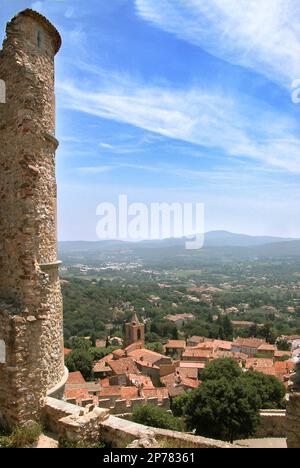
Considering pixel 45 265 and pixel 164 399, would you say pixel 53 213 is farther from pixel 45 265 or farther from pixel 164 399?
pixel 164 399

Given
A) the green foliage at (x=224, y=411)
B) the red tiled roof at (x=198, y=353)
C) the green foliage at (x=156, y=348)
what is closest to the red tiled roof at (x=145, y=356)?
the red tiled roof at (x=198, y=353)

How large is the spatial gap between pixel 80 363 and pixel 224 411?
2419 cm

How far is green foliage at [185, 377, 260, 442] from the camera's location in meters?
22.1

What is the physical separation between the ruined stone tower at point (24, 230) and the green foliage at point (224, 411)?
708 inches

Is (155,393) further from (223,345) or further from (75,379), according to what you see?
(223,345)

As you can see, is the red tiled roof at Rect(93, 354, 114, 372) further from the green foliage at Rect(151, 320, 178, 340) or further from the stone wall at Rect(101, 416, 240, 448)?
the stone wall at Rect(101, 416, 240, 448)

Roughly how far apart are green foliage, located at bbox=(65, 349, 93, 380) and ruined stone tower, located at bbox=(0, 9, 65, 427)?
37.9 meters

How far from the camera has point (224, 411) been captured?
74.2ft

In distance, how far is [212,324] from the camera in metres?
86.5

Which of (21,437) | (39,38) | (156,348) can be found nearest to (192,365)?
(156,348)

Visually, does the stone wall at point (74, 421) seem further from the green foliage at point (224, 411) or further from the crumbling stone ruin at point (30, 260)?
the green foliage at point (224, 411)

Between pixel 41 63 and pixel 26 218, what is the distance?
3075mm

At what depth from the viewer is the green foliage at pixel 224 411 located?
2206cm

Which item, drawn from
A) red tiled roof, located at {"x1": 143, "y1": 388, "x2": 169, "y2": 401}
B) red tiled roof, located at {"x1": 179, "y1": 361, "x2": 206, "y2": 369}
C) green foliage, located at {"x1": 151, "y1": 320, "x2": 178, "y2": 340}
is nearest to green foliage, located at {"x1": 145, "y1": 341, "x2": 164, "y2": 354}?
red tiled roof, located at {"x1": 179, "y1": 361, "x2": 206, "y2": 369}
